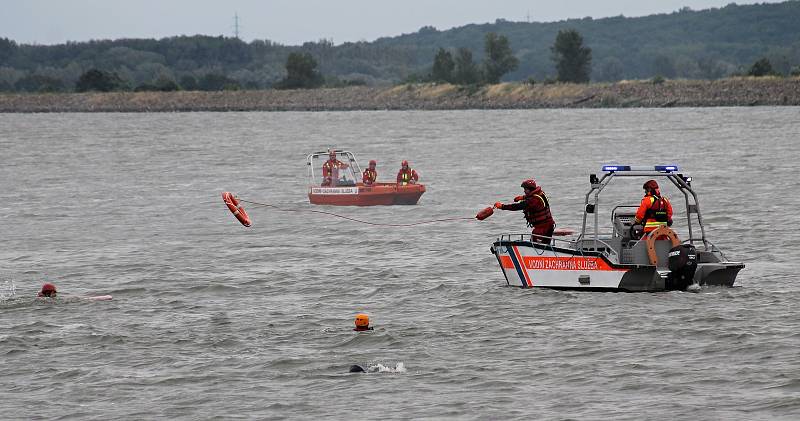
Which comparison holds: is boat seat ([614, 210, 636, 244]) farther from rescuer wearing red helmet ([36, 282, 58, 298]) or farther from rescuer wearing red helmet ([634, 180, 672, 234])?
rescuer wearing red helmet ([36, 282, 58, 298])

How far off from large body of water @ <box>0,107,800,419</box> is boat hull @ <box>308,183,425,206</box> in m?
0.42

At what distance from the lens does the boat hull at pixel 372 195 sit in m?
39.8

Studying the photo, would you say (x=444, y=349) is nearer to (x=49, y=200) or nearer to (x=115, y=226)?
(x=115, y=226)

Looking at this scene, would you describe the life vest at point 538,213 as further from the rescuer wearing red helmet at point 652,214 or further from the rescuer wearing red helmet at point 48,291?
the rescuer wearing red helmet at point 48,291

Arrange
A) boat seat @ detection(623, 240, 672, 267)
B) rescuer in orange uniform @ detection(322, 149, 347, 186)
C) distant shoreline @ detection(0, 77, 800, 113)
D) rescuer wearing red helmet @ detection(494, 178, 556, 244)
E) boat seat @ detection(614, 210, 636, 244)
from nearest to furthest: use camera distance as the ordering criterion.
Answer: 1. boat seat @ detection(623, 240, 672, 267)
2. boat seat @ detection(614, 210, 636, 244)
3. rescuer wearing red helmet @ detection(494, 178, 556, 244)
4. rescuer in orange uniform @ detection(322, 149, 347, 186)
5. distant shoreline @ detection(0, 77, 800, 113)

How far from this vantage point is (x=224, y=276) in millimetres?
27016

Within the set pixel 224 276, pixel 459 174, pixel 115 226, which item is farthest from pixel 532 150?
pixel 224 276

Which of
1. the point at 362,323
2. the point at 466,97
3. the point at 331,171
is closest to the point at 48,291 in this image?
the point at 362,323

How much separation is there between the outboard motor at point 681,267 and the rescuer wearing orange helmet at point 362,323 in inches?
202

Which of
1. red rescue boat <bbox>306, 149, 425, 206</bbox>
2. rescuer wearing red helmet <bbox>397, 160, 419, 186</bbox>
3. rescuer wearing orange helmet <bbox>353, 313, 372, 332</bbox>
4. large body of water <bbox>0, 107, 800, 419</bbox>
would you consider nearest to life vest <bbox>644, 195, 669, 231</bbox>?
large body of water <bbox>0, 107, 800, 419</bbox>

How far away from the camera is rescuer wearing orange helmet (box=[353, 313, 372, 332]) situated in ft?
67.2

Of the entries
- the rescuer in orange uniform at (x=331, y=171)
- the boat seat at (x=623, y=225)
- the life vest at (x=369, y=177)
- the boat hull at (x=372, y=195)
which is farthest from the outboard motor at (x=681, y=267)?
the rescuer in orange uniform at (x=331, y=171)

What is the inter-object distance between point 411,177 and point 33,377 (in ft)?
75.2

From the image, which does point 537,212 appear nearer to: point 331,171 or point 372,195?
point 372,195
